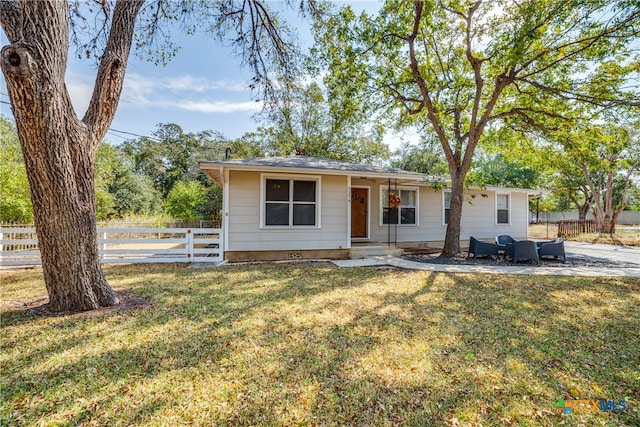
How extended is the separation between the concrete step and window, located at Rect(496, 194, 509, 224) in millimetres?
6057

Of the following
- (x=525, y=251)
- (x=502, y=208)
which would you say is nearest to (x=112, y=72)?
(x=525, y=251)

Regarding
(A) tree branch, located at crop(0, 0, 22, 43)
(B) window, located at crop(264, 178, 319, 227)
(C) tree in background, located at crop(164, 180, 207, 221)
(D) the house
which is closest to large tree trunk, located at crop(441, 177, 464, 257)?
(D) the house

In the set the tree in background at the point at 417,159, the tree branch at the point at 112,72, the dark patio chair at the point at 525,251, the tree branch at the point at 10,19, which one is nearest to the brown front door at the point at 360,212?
the dark patio chair at the point at 525,251

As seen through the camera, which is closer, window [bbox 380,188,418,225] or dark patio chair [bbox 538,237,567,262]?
dark patio chair [bbox 538,237,567,262]

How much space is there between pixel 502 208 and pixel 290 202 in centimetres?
988

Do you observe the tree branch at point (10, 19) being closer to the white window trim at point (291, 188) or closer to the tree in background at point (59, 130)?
the tree in background at point (59, 130)

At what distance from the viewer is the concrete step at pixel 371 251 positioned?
901 cm

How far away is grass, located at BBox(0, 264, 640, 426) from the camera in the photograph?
6.88 ft

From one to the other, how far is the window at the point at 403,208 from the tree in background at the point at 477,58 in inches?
79.6

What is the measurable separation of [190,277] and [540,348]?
614 cm

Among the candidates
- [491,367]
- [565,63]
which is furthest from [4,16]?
[565,63]

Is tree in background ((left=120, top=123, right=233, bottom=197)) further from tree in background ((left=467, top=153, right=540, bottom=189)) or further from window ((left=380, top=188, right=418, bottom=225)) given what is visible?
tree in background ((left=467, top=153, right=540, bottom=189))

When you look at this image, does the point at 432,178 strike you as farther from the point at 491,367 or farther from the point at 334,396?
the point at 334,396

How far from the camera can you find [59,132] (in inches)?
139
